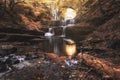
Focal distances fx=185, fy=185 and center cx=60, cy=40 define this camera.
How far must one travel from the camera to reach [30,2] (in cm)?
2483

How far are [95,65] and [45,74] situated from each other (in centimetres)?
216

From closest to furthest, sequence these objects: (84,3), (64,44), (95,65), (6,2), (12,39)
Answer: (95,65) < (12,39) < (64,44) < (6,2) < (84,3)

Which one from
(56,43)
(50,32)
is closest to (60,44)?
(56,43)

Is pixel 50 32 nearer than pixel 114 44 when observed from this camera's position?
No

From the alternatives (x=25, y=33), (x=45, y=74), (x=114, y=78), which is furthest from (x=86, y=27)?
(x=114, y=78)

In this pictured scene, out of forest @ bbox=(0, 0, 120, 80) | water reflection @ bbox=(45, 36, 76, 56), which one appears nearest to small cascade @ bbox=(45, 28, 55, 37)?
forest @ bbox=(0, 0, 120, 80)

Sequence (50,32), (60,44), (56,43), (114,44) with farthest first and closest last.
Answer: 1. (50,32)
2. (56,43)
3. (60,44)
4. (114,44)

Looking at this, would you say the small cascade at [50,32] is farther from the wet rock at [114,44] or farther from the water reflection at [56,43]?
the wet rock at [114,44]

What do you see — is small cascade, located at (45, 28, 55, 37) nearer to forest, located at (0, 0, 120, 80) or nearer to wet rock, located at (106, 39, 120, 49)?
forest, located at (0, 0, 120, 80)

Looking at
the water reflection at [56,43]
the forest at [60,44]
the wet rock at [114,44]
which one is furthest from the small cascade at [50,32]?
the wet rock at [114,44]

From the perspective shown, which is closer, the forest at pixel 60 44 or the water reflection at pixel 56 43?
the forest at pixel 60 44

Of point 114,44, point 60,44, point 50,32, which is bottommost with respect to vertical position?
point 60,44

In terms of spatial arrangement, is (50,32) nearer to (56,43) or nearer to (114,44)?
(56,43)

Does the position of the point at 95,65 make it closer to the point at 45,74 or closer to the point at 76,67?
the point at 76,67
